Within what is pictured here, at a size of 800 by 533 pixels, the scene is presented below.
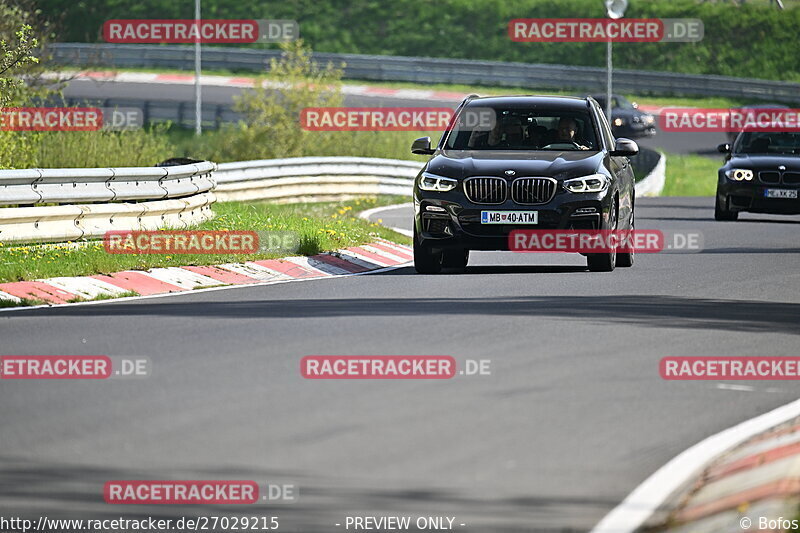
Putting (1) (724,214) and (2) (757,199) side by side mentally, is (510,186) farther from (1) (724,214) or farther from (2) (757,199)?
(1) (724,214)

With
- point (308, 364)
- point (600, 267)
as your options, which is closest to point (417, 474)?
point (308, 364)

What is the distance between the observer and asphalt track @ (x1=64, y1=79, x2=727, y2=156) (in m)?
53.0

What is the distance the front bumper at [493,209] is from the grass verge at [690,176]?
24362mm

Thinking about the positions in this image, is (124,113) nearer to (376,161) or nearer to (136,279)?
(376,161)

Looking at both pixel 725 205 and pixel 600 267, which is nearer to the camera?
pixel 600 267

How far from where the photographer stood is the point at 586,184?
17.6 meters

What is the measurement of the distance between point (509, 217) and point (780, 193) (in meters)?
10.7

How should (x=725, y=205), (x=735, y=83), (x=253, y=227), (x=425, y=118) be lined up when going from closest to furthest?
1. (x=253, y=227)
2. (x=725, y=205)
3. (x=425, y=118)
4. (x=735, y=83)

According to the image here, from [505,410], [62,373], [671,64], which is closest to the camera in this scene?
[505,410]

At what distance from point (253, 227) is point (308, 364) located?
33.3 feet

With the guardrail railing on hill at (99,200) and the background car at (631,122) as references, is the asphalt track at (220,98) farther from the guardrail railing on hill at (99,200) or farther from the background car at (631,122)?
the guardrail railing on hill at (99,200)

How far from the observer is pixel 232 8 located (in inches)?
3054

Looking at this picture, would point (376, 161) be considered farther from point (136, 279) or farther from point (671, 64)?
point (671, 64)

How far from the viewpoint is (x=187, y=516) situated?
A: 6.91 metres
